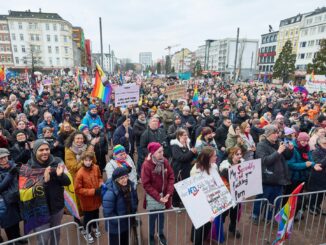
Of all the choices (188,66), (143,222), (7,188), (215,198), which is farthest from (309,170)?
(188,66)

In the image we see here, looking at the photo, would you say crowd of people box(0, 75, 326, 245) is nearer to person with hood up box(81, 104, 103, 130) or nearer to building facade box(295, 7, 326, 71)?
person with hood up box(81, 104, 103, 130)

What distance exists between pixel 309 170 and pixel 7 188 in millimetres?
5340

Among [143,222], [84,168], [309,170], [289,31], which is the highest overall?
[289,31]

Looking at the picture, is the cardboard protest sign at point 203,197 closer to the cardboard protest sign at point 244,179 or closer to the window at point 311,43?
the cardboard protest sign at point 244,179

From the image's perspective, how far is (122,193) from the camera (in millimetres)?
3383

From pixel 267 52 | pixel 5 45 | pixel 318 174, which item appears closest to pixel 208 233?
pixel 318 174

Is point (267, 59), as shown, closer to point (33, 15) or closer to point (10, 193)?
point (33, 15)

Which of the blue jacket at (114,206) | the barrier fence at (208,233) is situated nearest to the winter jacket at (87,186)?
the barrier fence at (208,233)

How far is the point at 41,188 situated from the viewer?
10.4ft

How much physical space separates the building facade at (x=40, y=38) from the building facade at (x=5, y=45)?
112cm

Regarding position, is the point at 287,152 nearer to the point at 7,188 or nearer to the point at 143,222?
the point at 143,222

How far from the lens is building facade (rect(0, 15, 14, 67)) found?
225 ft

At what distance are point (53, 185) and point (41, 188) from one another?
0.54 feet

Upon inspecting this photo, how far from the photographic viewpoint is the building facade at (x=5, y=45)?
6862 cm
